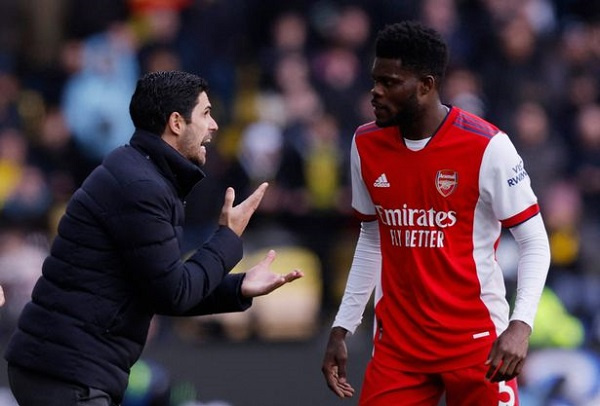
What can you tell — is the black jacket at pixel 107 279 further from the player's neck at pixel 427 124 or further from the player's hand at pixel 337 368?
the player's neck at pixel 427 124

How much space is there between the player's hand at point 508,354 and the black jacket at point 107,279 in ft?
3.87

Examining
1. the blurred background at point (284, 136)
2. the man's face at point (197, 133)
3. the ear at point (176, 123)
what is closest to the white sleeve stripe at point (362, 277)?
the man's face at point (197, 133)

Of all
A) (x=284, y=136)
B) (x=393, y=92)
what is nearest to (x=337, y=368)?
(x=393, y=92)

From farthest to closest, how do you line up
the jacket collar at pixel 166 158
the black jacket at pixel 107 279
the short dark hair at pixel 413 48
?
the short dark hair at pixel 413 48, the jacket collar at pixel 166 158, the black jacket at pixel 107 279

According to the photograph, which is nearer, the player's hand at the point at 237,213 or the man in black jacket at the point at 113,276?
the man in black jacket at the point at 113,276

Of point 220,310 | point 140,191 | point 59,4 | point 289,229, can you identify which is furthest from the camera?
point 59,4

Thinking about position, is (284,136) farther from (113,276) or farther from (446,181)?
(113,276)

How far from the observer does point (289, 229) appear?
32.5ft

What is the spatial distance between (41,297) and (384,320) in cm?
153

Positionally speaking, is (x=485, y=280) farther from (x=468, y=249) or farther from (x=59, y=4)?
(x=59, y=4)

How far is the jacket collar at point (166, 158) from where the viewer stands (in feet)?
17.3

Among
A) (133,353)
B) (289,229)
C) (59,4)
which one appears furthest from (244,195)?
(133,353)

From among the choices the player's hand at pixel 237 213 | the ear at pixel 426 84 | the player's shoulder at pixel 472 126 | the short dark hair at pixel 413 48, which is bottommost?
the player's hand at pixel 237 213

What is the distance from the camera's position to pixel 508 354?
5.35 meters
